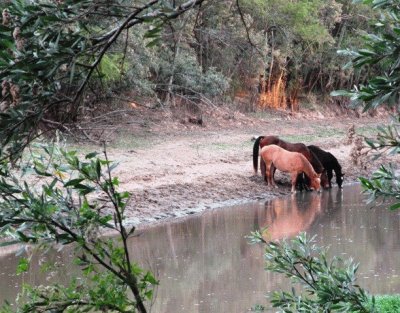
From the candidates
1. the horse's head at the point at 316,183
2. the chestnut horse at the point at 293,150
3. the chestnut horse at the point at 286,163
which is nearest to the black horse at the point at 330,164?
the chestnut horse at the point at 293,150

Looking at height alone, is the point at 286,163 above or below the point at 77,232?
below

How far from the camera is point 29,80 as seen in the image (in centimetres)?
212

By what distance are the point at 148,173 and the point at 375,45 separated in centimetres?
1653

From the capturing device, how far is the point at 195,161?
20.4 m

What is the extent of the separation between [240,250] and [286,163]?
7.29m

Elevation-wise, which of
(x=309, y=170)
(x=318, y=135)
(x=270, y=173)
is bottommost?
(x=318, y=135)

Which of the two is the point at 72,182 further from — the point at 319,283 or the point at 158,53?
the point at 158,53

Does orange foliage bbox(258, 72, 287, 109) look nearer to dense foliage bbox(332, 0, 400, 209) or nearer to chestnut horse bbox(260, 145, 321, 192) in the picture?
chestnut horse bbox(260, 145, 321, 192)

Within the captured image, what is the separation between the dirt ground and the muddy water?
A: 77 cm

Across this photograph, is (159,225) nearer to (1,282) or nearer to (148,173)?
(148,173)

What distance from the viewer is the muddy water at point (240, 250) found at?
10164mm

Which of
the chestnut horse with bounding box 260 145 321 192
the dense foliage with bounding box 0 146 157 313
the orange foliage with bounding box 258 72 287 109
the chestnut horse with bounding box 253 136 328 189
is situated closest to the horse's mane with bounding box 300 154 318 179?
the chestnut horse with bounding box 260 145 321 192

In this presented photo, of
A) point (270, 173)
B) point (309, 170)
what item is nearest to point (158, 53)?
point (270, 173)

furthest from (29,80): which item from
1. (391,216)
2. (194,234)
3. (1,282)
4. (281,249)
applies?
(391,216)
